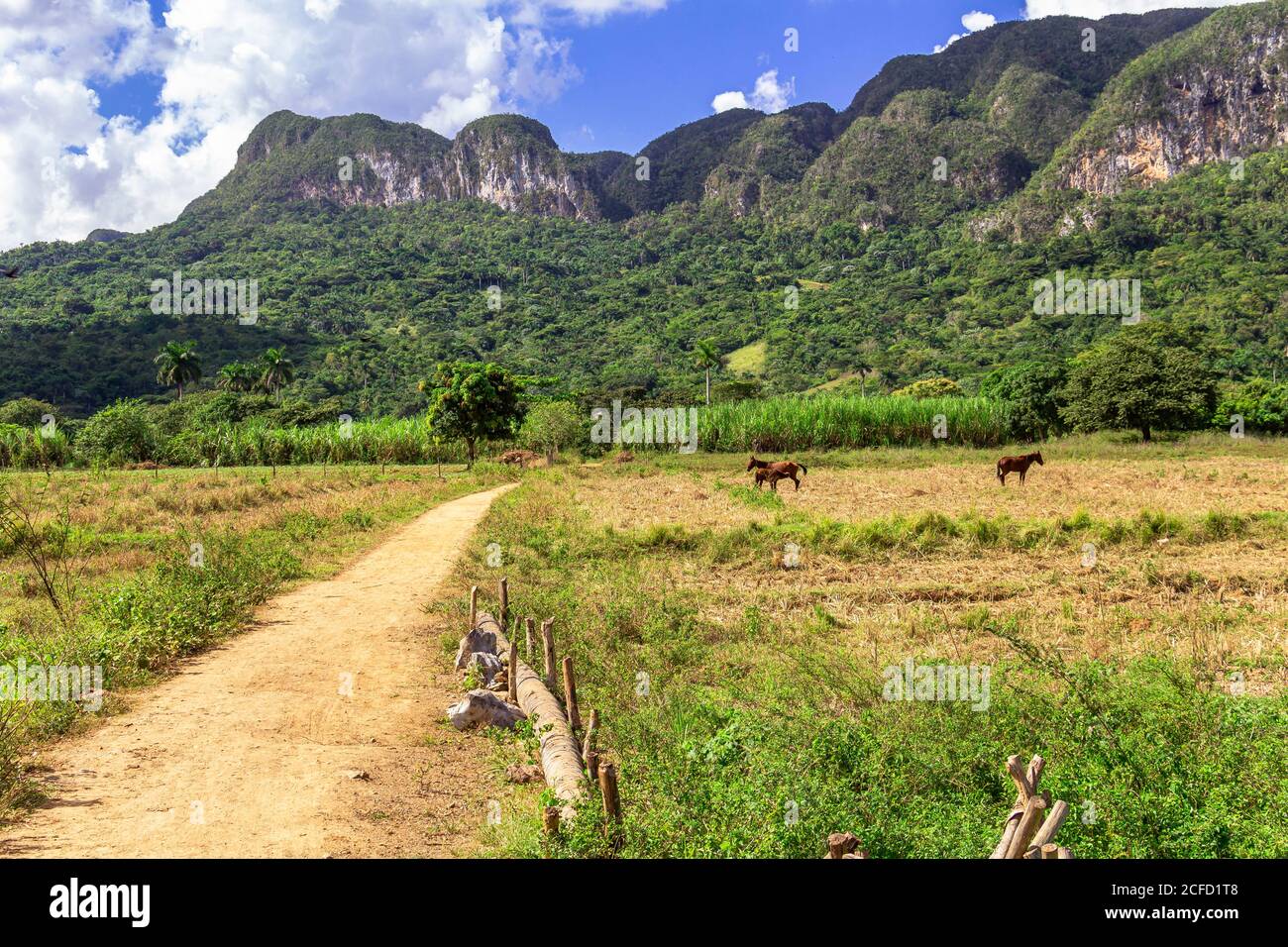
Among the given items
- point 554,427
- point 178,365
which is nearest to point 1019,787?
point 554,427

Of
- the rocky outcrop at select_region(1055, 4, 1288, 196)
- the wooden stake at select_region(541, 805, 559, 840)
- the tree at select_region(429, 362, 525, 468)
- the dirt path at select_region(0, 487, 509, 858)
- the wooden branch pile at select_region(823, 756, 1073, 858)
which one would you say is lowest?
the dirt path at select_region(0, 487, 509, 858)

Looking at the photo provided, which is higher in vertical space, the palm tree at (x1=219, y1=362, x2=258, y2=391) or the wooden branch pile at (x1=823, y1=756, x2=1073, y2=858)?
the palm tree at (x1=219, y1=362, x2=258, y2=391)

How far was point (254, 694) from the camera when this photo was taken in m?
8.58

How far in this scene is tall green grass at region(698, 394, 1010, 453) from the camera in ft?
162

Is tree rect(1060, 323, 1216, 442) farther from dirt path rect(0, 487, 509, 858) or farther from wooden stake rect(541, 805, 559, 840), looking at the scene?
wooden stake rect(541, 805, 559, 840)

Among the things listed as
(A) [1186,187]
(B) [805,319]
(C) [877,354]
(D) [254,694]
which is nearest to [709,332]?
(B) [805,319]

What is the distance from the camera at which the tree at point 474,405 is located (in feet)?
142

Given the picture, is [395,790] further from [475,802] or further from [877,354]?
[877,354]

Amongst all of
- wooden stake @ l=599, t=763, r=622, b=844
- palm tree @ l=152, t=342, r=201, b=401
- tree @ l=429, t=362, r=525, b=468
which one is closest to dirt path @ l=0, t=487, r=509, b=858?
wooden stake @ l=599, t=763, r=622, b=844

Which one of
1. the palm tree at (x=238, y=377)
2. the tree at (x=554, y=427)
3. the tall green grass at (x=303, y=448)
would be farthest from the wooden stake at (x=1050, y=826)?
the palm tree at (x=238, y=377)

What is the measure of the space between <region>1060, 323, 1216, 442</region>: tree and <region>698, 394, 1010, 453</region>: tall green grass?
461cm

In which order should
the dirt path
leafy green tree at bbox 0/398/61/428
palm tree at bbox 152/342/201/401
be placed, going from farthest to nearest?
palm tree at bbox 152/342/201/401
leafy green tree at bbox 0/398/61/428
the dirt path
